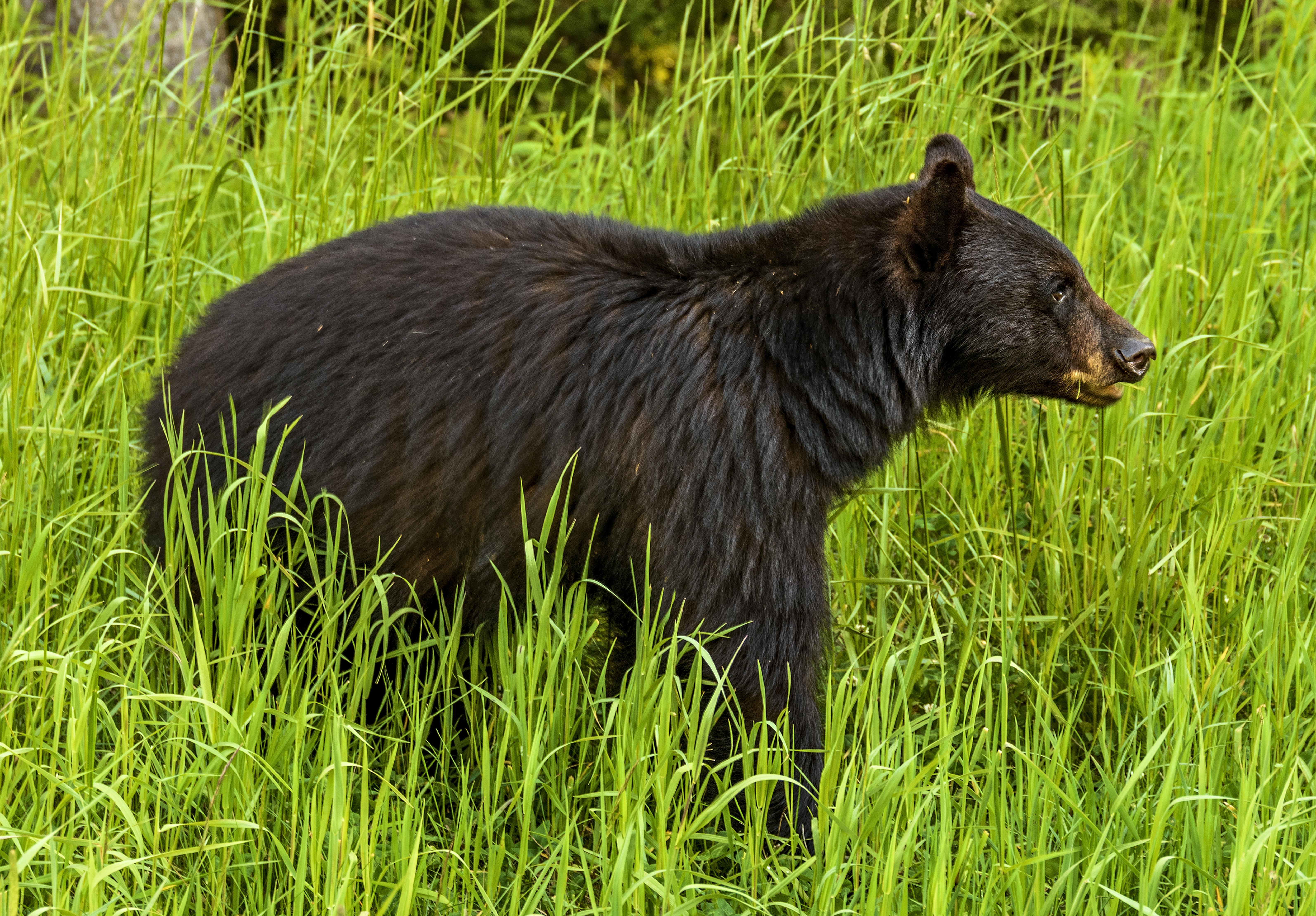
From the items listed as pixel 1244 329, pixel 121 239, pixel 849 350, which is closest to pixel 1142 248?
pixel 1244 329

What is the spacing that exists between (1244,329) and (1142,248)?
0.66 m

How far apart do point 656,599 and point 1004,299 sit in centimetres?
105

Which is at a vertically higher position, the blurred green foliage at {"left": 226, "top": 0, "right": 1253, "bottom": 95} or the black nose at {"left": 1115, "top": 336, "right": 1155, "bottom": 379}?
the blurred green foliage at {"left": 226, "top": 0, "right": 1253, "bottom": 95}

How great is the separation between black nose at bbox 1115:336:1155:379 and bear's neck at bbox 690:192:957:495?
43 cm

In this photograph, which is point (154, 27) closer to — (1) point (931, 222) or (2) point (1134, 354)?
(1) point (931, 222)

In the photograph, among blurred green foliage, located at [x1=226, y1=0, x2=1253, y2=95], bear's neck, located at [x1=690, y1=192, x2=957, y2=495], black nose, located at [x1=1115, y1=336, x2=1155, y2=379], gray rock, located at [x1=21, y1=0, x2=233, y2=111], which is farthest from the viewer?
blurred green foliage, located at [x1=226, y1=0, x2=1253, y2=95]

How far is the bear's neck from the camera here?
2.95 meters

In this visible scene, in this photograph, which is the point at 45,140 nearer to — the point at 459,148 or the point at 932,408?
the point at 459,148

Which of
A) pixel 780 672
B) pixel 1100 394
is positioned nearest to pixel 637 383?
pixel 780 672

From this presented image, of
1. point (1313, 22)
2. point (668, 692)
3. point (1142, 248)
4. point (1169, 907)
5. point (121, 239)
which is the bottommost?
point (1169, 907)

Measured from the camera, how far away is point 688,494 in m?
2.80

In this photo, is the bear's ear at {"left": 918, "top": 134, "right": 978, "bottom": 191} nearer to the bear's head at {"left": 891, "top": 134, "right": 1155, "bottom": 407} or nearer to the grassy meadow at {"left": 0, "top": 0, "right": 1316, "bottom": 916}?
the bear's head at {"left": 891, "top": 134, "right": 1155, "bottom": 407}

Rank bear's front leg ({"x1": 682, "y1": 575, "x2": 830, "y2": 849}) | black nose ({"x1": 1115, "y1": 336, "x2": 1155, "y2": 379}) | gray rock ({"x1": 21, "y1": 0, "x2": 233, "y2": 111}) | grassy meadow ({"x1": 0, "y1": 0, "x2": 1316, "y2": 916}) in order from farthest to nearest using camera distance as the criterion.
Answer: gray rock ({"x1": 21, "y1": 0, "x2": 233, "y2": 111}) < black nose ({"x1": 1115, "y1": 336, "x2": 1155, "y2": 379}) < bear's front leg ({"x1": 682, "y1": 575, "x2": 830, "y2": 849}) < grassy meadow ({"x1": 0, "y1": 0, "x2": 1316, "y2": 916})

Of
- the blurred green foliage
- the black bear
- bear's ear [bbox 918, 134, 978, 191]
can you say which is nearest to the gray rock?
the blurred green foliage
